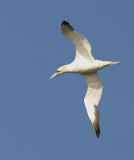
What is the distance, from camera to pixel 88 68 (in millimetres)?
26281

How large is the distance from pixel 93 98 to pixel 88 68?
7.73 ft

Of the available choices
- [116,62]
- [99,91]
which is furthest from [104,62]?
[99,91]

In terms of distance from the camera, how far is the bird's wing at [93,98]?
90.3 feet

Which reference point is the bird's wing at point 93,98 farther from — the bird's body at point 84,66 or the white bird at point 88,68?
the bird's body at point 84,66

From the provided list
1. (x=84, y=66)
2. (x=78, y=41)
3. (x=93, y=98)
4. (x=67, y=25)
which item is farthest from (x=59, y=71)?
(x=67, y=25)

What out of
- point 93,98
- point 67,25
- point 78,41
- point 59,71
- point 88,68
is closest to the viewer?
point 67,25

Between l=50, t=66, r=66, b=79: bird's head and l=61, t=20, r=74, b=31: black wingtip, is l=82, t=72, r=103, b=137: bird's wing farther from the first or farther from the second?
l=61, t=20, r=74, b=31: black wingtip

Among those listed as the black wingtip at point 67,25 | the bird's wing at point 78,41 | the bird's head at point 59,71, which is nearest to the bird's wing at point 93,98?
the bird's head at point 59,71

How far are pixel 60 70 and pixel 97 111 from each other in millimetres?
2941

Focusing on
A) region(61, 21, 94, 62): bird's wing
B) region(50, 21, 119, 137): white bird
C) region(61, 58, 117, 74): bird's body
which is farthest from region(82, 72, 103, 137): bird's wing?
region(61, 21, 94, 62): bird's wing

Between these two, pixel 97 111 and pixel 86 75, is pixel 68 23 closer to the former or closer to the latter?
pixel 86 75

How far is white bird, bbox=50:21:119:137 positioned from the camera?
83.7 feet

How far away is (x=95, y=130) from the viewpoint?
1083 inches

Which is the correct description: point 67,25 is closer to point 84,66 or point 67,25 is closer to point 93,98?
point 84,66
